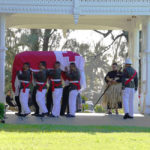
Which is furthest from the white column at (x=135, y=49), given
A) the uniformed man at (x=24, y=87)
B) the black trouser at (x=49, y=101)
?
the uniformed man at (x=24, y=87)

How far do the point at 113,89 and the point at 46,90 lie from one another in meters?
2.19

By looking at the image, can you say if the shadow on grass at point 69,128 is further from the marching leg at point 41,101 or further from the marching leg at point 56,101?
the marching leg at point 56,101

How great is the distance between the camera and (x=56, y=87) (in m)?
14.4

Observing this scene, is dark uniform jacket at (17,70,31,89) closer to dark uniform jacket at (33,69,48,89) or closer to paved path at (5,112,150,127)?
dark uniform jacket at (33,69,48,89)

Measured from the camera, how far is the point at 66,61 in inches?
587

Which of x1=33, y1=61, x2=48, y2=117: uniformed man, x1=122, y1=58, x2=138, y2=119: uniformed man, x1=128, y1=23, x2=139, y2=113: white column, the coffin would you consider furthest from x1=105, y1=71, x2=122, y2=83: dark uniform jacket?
x1=128, y1=23, x2=139, y2=113: white column

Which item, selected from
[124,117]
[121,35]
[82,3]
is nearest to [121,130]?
[124,117]

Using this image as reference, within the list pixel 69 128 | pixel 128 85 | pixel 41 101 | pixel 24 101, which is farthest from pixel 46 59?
pixel 69 128

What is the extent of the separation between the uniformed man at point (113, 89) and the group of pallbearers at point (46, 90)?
1.26 metres

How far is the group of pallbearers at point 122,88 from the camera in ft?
47.6
